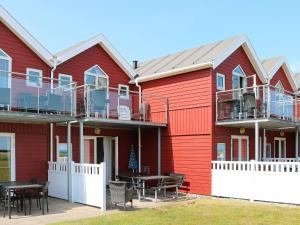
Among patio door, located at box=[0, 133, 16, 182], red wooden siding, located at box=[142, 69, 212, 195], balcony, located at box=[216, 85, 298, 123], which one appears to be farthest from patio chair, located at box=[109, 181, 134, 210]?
balcony, located at box=[216, 85, 298, 123]

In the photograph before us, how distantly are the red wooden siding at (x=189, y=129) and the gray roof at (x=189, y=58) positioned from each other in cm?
52

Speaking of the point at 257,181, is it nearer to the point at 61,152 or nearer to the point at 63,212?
the point at 63,212

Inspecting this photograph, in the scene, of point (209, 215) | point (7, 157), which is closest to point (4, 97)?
point (7, 157)

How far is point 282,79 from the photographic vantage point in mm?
22781

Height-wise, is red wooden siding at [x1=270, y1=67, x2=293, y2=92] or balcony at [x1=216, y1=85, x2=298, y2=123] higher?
red wooden siding at [x1=270, y1=67, x2=293, y2=92]

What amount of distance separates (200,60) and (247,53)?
317 centimetres

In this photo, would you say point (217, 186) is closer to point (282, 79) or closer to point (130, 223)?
point (130, 223)

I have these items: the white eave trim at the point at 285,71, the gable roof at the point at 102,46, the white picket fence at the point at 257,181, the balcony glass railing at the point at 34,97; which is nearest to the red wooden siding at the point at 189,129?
the white picket fence at the point at 257,181

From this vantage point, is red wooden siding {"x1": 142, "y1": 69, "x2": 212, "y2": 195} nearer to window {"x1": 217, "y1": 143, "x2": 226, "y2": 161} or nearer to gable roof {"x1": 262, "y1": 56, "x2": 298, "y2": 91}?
window {"x1": 217, "y1": 143, "x2": 226, "y2": 161}

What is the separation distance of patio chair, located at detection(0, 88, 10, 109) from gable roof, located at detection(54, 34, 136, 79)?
139 inches

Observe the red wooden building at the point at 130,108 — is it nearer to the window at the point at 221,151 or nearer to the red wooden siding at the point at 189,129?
the red wooden siding at the point at 189,129

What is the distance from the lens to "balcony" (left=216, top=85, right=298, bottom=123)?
1580 cm

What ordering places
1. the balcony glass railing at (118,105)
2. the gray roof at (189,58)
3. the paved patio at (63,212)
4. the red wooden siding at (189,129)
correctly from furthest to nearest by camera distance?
the gray roof at (189,58) → the red wooden siding at (189,129) → the balcony glass railing at (118,105) → the paved patio at (63,212)

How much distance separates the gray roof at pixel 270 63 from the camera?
2141 cm
